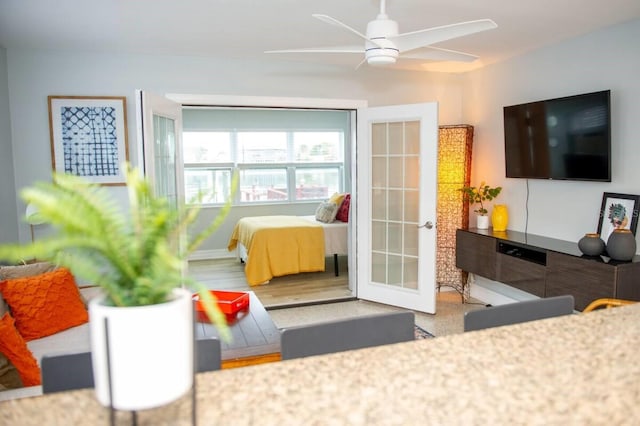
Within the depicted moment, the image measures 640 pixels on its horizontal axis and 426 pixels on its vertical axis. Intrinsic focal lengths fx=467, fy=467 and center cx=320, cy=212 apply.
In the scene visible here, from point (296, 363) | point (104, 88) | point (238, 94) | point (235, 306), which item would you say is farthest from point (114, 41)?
point (296, 363)

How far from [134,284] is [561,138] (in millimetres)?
3796

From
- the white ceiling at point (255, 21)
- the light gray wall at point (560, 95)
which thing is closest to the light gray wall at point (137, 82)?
the white ceiling at point (255, 21)

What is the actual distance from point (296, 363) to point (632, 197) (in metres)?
3.14

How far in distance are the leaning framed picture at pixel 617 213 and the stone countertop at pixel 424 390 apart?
2.44m

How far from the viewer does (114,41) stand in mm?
3643

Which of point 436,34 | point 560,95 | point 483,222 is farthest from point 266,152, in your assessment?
point 436,34

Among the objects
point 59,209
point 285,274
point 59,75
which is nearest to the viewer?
point 59,209

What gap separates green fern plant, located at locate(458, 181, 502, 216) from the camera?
4.53m

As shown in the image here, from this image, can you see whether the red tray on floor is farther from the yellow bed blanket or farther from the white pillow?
the white pillow

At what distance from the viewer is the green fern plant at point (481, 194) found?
4.53 meters

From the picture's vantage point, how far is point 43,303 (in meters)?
2.71

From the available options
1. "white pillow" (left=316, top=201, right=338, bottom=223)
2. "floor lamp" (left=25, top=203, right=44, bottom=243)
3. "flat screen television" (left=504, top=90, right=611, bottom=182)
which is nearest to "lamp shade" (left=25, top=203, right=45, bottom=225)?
"floor lamp" (left=25, top=203, right=44, bottom=243)

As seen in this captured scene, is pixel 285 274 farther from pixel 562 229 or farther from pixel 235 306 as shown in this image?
pixel 562 229

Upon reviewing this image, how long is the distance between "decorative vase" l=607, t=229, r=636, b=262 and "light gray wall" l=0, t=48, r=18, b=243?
4433 mm
